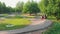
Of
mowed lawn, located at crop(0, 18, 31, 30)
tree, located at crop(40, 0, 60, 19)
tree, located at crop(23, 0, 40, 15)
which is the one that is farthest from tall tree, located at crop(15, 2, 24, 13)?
mowed lawn, located at crop(0, 18, 31, 30)

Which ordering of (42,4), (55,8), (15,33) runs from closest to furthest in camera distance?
(15,33), (55,8), (42,4)

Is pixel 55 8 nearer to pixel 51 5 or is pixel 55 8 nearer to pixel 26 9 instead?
pixel 51 5

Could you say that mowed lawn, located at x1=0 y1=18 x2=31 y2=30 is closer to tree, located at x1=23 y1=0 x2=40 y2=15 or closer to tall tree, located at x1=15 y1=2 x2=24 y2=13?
tree, located at x1=23 y1=0 x2=40 y2=15

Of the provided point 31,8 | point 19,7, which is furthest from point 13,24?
point 19,7

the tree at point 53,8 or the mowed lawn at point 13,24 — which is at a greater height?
the tree at point 53,8

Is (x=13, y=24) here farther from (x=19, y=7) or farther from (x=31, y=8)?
(x=19, y=7)

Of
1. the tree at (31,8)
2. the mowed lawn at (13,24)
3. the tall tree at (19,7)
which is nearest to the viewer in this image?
the mowed lawn at (13,24)

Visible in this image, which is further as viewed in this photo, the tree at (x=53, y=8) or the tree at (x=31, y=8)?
the tree at (x=31, y=8)

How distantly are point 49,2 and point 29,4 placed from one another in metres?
32.3

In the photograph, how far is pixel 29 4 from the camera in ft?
204

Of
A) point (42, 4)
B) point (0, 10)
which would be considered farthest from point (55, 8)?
point (0, 10)

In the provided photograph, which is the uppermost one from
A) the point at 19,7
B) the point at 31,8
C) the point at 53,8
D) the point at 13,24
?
the point at 53,8

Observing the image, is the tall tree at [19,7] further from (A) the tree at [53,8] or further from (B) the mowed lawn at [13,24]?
(B) the mowed lawn at [13,24]

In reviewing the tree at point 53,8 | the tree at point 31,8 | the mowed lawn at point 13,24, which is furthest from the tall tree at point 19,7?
the mowed lawn at point 13,24
